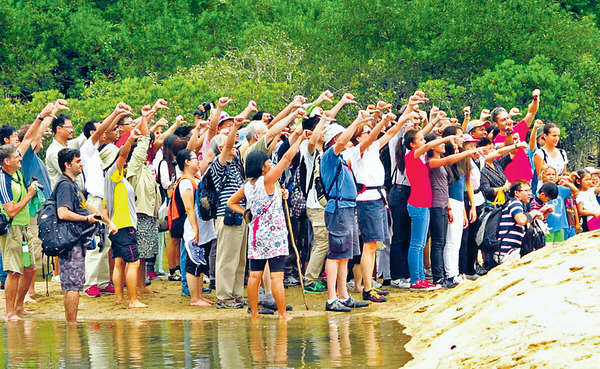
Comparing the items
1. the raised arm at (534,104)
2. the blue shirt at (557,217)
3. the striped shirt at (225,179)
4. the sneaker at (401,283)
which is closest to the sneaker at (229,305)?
the striped shirt at (225,179)

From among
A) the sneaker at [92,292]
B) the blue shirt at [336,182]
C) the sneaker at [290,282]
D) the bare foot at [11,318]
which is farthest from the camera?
the sneaker at [290,282]

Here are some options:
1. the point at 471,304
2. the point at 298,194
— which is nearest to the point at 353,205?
the point at 298,194

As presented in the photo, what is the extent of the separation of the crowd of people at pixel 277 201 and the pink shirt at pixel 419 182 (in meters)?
0.02

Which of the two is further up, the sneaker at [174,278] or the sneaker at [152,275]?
the sneaker at [152,275]

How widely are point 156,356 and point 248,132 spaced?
127 inches

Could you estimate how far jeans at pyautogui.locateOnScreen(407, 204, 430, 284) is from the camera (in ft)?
40.7

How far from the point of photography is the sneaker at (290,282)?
12.9 metres

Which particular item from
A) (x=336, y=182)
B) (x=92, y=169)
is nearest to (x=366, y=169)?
(x=336, y=182)

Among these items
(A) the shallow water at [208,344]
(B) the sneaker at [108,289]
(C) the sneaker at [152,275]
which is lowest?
(A) the shallow water at [208,344]

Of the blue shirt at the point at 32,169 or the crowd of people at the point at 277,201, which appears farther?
the blue shirt at the point at 32,169

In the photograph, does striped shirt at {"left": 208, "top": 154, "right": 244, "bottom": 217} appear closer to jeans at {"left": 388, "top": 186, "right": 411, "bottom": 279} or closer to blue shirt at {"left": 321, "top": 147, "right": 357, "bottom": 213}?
blue shirt at {"left": 321, "top": 147, "right": 357, "bottom": 213}

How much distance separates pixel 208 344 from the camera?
9.19 meters

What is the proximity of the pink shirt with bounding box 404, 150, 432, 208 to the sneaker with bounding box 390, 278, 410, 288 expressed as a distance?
103 centimetres

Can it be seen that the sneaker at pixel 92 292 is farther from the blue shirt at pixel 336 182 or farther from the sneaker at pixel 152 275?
the blue shirt at pixel 336 182
